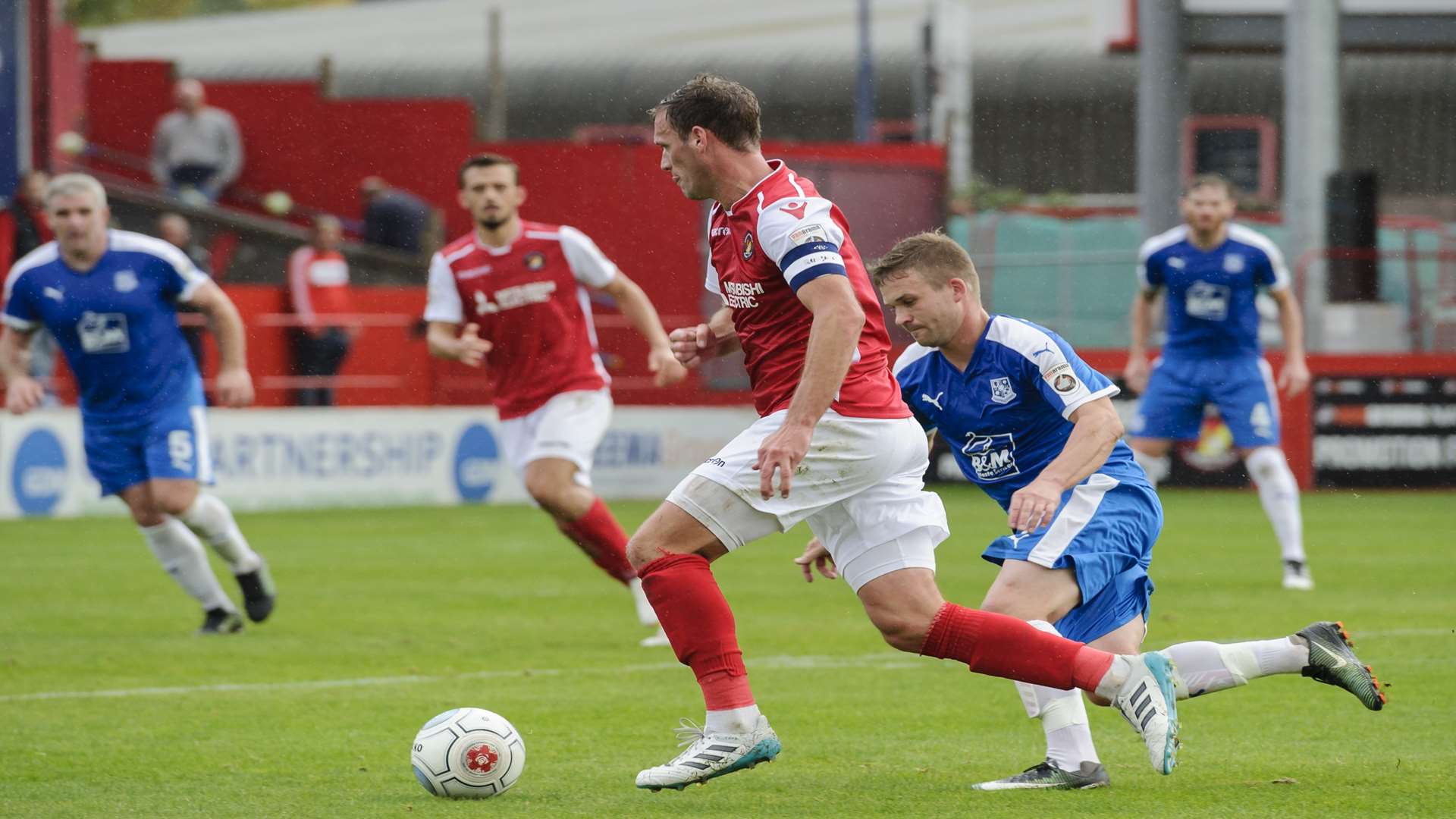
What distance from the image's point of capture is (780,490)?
5348 millimetres

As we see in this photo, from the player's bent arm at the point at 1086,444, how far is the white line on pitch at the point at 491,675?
3134mm

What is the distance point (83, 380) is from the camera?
9664 mm

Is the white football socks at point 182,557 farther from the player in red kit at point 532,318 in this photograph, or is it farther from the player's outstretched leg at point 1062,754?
the player's outstretched leg at point 1062,754

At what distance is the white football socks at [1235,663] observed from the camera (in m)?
5.60

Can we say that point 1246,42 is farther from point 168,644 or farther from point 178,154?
point 168,644

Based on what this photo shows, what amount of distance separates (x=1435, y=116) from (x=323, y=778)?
33.3 m

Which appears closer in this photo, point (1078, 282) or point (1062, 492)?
point (1062, 492)

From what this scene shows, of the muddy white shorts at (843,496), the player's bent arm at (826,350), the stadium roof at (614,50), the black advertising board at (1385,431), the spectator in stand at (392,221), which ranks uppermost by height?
the stadium roof at (614,50)

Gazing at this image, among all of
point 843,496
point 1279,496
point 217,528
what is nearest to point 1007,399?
point 843,496

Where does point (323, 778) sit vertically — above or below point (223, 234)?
below

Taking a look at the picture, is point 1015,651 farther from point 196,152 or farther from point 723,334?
point 196,152

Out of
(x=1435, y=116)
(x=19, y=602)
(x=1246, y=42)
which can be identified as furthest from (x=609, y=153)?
(x=1435, y=116)

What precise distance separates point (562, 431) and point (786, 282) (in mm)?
4291

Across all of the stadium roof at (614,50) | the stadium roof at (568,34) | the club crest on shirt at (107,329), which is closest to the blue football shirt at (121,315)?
the club crest on shirt at (107,329)
